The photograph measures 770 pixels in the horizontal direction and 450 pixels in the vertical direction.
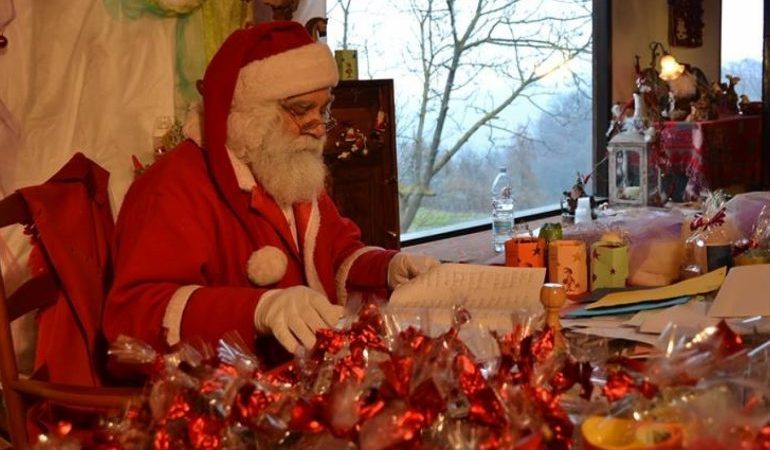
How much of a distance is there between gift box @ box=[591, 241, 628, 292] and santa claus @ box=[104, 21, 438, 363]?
0.33m

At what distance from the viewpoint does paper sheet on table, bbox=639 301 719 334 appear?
1323 millimetres

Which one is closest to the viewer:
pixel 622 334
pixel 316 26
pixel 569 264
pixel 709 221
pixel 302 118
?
pixel 622 334

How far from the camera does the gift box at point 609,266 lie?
5.39ft

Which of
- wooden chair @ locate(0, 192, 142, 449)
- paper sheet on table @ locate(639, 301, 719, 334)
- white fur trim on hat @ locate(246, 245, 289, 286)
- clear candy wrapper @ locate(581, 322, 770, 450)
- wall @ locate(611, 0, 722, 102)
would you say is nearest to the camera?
clear candy wrapper @ locate(581, 322, 770, 450)

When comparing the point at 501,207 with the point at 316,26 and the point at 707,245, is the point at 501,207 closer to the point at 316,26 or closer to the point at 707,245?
the point at 316,26

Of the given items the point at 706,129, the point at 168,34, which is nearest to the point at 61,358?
the point at 168,34

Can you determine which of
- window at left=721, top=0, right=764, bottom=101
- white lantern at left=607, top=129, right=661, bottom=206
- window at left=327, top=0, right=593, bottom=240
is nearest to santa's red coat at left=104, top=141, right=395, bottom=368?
window at left=327, top=0, right=593, bottom=240

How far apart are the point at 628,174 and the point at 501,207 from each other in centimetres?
66

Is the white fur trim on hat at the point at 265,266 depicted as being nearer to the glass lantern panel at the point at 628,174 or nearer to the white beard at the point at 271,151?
the white beard at the point at 271,151

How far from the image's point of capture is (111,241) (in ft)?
5.75

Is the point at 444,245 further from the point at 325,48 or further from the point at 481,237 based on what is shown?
the point at 325,48

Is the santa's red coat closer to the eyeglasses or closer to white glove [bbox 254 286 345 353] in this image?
white glove [bbox 254 286 345 353]

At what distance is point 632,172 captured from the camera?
4.29 m

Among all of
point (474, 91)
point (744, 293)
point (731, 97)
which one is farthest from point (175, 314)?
point (731, 97)
